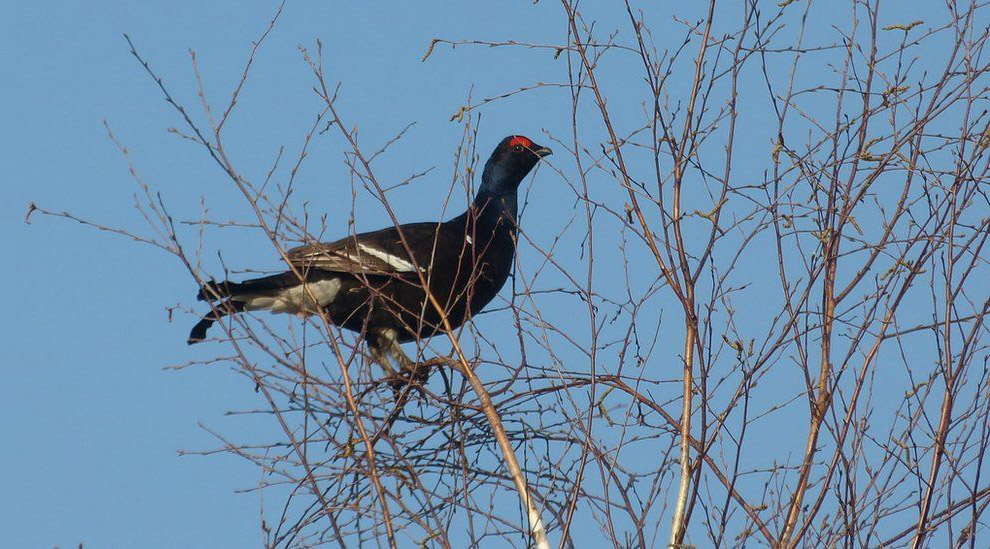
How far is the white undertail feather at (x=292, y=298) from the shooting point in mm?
6137

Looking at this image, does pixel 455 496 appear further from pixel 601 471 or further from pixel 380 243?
pixel 380 243

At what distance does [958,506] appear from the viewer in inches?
123

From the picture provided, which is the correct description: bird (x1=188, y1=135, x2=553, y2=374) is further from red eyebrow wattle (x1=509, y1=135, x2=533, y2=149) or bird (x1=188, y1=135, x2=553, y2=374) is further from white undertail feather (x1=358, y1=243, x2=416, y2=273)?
red eyebrow wattle (x1=509, y1=135, x2=533, y2=149)

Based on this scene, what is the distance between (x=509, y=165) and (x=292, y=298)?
1820 millimetres

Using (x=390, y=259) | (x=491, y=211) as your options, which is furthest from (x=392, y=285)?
(x=491, y=211)

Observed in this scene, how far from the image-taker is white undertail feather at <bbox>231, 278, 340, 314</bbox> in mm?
6137

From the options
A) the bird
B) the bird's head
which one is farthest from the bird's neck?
the bird

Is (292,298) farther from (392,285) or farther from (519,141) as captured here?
(519,141)

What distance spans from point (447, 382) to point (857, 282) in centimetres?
172

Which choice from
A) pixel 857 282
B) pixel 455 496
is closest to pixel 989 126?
pixel 857 282

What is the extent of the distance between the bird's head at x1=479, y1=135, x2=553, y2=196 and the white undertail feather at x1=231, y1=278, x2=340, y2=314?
1496 millimetres

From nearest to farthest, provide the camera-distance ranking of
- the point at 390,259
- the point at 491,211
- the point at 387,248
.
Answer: the point at 390,259, the point at 387,248, the point at 491,211

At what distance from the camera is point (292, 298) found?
20.1ft

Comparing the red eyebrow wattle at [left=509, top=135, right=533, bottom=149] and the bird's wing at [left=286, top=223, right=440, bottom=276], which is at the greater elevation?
the red eyebrow wattle at [left=509, top=135, right=533, bottom=149]
